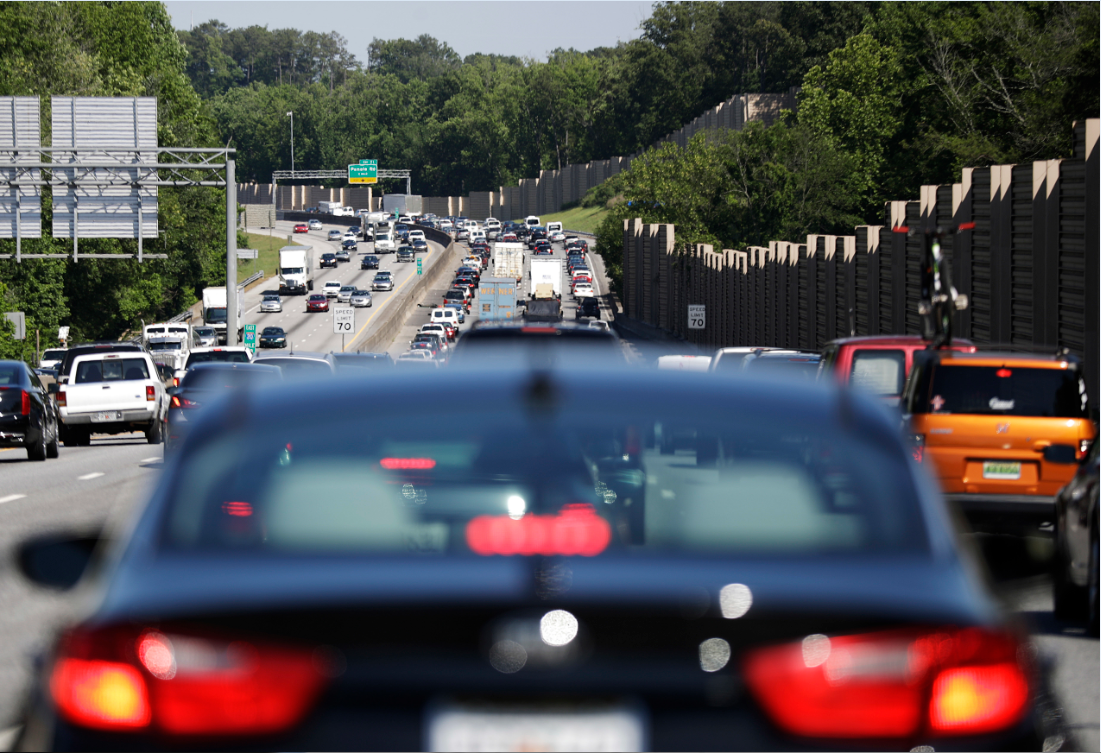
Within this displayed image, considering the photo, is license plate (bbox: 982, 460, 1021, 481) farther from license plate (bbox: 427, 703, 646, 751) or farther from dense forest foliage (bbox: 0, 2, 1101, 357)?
dense forest foliage (bbox: 0, 2, 1101, 357)

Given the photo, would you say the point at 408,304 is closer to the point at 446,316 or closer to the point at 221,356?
the point at 446,316

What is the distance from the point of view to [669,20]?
195 m

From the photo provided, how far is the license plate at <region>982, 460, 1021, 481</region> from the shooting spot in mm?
14539

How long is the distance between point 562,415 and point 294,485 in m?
0.62

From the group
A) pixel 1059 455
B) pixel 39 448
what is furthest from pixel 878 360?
pixel 39 448

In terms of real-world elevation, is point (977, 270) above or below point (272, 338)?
above

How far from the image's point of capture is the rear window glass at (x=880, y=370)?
58.4 ft

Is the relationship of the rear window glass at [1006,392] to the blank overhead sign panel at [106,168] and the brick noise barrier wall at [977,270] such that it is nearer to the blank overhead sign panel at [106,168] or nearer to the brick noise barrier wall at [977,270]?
the brick noise barrier wall at [977,270]

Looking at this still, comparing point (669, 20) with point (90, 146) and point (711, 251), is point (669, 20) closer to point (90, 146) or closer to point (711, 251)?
point (711, 251)

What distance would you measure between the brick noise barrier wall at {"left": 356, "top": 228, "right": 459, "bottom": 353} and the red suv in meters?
67.7

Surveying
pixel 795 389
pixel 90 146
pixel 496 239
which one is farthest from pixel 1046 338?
pixel 496 239

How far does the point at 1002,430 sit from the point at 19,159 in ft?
150

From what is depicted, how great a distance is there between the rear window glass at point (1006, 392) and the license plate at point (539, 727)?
12067 millimetres

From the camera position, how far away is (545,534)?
10.9ft
